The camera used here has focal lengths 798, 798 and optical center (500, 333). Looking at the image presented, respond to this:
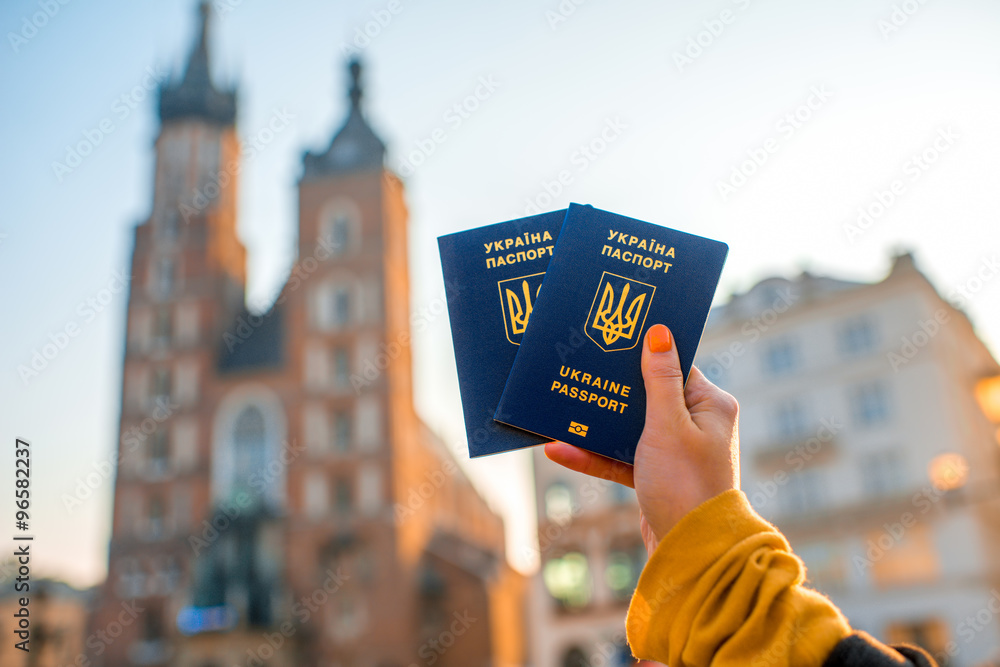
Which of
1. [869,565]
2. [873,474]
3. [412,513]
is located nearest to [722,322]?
[873,474]

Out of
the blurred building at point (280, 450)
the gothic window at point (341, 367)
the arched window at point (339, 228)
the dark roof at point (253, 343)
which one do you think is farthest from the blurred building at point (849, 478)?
the dark roof at point (253, 343)

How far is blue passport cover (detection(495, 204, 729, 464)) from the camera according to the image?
1961 mm

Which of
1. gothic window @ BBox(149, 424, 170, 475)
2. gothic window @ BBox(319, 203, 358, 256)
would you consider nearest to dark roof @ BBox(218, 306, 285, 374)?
gothic window @ BBox(149, 424, 170, 475)

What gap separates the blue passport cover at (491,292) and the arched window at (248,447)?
120 ft

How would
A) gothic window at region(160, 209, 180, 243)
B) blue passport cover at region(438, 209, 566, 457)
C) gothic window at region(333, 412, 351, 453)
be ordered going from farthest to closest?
gothic window at region(160, 209, 180, 243)
gothic window at region(333, 412, 351, 453)
blue passport cover at region(438, 209, 566, 457)

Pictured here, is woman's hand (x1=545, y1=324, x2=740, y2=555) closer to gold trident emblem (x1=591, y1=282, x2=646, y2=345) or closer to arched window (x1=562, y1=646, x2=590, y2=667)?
gold trident emblem (x1=591, y1=282, x2=646, y2=345)

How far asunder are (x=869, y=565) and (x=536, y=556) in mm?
11985

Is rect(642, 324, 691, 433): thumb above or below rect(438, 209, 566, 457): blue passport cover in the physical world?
below

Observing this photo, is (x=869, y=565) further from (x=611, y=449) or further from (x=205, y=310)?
(x=205, y=310)

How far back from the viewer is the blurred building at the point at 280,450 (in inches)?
1319

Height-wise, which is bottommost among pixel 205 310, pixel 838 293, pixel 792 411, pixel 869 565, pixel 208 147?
pixel 869 565

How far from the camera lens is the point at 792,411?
28.6 m

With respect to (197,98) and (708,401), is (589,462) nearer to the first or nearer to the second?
(708,401)

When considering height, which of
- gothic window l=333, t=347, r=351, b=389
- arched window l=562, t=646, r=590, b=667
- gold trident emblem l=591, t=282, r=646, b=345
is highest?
gothic window l=333, t=347, r=351, b=389
